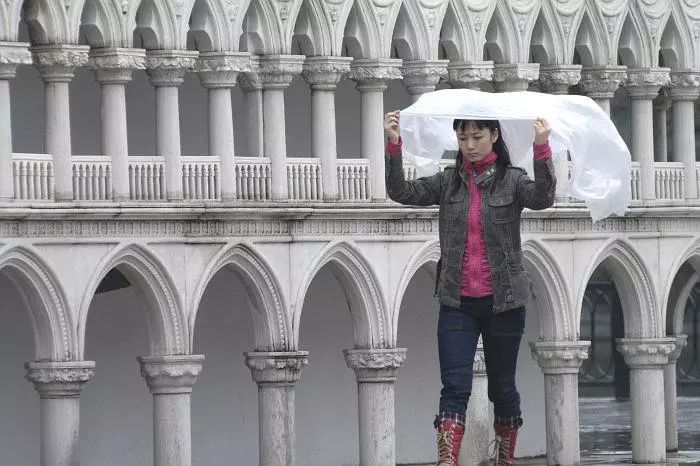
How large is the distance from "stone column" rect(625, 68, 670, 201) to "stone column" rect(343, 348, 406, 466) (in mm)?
7112

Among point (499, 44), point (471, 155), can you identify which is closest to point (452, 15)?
point (499, 44)

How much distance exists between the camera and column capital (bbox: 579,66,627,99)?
158ft

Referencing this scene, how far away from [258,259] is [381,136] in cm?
380

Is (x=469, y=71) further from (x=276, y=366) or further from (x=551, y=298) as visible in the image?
(x=276, y=366)

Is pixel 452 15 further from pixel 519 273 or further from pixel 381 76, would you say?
pixel 519 273

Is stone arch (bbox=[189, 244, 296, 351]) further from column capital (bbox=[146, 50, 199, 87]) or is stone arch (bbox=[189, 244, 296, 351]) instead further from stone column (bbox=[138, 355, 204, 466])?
column capital (bbox=[146, 50, 199, 87])

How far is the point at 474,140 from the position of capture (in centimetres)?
1691

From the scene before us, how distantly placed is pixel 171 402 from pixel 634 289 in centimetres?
1096

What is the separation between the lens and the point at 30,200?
39.0 meters

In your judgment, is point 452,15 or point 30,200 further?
point 452,15

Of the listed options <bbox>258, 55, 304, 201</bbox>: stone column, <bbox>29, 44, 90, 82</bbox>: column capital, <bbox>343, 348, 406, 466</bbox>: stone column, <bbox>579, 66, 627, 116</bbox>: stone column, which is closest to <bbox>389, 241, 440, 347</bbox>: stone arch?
<bbox>343, 348, 406, 466</bbox>: stone column

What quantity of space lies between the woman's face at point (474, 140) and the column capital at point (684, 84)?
33.2 metres

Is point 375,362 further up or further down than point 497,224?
further up

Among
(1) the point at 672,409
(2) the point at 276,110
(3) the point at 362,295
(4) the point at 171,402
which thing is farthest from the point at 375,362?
(1) the point at 672,409
